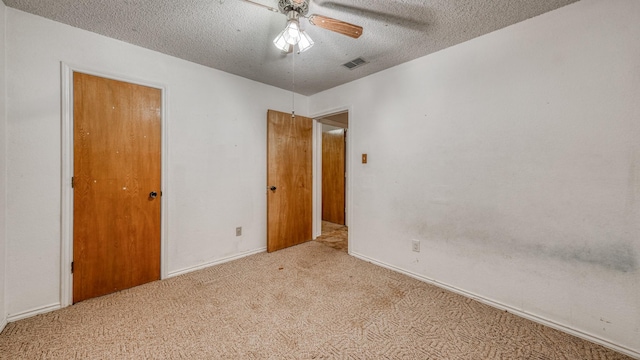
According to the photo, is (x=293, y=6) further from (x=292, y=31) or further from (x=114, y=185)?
(x=114, y=185)

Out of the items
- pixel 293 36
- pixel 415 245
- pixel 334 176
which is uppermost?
pixel 293 36

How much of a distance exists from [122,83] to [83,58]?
300 mm

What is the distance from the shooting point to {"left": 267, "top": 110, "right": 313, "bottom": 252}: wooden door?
3.27m

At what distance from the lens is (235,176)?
301 cm

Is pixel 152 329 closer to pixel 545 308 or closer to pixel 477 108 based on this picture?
pixel 545 308

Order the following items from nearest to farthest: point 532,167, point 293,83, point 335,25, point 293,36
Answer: point 335,25
point 293,36
point 532,167
point 293,83

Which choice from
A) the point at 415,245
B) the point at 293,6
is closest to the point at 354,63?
the point at 293,6

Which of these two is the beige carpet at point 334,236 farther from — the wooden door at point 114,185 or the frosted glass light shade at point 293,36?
the frosted glass light shade at point 293,36

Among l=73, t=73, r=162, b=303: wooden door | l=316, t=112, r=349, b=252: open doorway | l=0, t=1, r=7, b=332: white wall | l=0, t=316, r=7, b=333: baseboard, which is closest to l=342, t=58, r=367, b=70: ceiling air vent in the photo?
l=316, t=112, r=349, b=252: open doorway

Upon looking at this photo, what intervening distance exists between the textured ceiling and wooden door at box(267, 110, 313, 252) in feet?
3.19

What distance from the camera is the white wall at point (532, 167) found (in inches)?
60.7

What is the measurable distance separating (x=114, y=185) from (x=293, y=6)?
220 cm

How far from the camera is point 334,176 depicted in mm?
5078

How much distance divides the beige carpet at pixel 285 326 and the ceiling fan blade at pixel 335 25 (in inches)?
81.6
